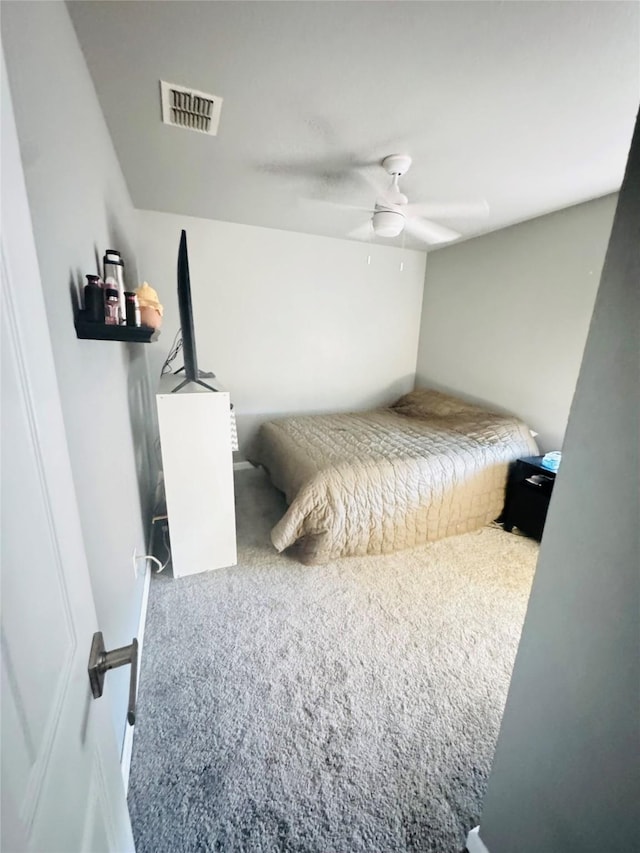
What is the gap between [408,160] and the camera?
1.91m

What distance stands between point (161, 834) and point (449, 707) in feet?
3.58

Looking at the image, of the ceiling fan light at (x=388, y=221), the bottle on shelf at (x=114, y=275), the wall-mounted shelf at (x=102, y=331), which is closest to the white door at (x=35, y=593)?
the wall-mounted shelf at (x=102, y=331)

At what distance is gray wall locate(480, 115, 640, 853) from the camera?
646 millimetres

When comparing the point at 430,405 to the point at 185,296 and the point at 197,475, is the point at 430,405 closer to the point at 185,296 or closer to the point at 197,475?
the point at 197,475

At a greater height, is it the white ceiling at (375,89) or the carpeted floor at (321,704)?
the white ceiling at (375,89)

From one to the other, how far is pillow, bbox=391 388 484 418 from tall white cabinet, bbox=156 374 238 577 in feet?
7.46

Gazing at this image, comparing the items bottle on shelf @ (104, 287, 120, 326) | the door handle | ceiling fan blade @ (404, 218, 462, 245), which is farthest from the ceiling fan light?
the door handle

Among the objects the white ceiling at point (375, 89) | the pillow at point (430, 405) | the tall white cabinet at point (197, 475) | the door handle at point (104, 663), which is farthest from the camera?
the pillow at point (430, 405)

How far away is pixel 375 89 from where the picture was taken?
141cm

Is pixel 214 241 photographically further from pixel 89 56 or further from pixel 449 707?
pixel 449 707

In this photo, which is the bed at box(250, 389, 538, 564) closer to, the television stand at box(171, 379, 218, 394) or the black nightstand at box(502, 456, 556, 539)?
the black nightstand at box(502, 456, 556, 539)

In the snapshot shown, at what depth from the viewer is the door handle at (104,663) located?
0.62 metres

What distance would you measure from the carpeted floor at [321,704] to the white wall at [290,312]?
1992 millimetres

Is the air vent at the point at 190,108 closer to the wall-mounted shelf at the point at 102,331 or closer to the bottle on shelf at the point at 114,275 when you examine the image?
the bottle on shelf at the point at 114,275
